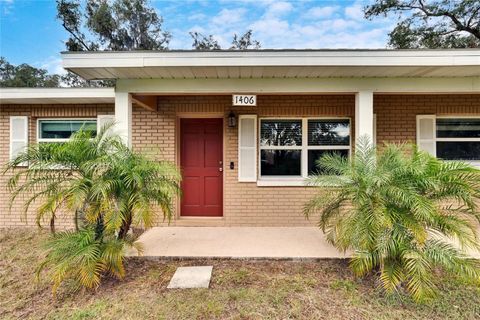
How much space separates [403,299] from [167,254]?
2.84m

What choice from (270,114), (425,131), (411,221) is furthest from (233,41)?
(411,221)

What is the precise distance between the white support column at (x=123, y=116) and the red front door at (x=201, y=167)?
65.1 inches

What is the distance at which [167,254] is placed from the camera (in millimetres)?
3801

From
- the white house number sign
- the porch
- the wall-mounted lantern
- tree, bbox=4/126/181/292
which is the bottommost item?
the porch

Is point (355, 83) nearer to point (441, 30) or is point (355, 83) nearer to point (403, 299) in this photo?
point (403, 299)

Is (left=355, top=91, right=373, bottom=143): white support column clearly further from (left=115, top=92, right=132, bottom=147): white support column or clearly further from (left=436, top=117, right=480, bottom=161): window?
(left=115, top=92, right=132, bottom=147): white support column

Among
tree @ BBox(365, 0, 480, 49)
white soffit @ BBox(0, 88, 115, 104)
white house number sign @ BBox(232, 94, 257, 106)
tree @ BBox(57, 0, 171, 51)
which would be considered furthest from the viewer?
tree @ BBox(57, 0, 171, 51)

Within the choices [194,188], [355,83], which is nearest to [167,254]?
[194,188]

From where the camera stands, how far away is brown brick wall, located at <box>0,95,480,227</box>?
5320 mm

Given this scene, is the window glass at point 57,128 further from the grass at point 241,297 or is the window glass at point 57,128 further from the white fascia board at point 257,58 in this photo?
the grass at point 241,297

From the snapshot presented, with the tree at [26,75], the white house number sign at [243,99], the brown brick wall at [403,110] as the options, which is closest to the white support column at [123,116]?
the white house number sign at [243,99]

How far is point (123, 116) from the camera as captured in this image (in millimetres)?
4004

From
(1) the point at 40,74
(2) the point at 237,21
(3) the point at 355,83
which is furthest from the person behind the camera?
(1) the point at 40,74

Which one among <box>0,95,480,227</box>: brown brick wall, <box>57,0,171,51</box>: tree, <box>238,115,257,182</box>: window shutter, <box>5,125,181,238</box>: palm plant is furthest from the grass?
<box>57,0,171,51</box>: tree
